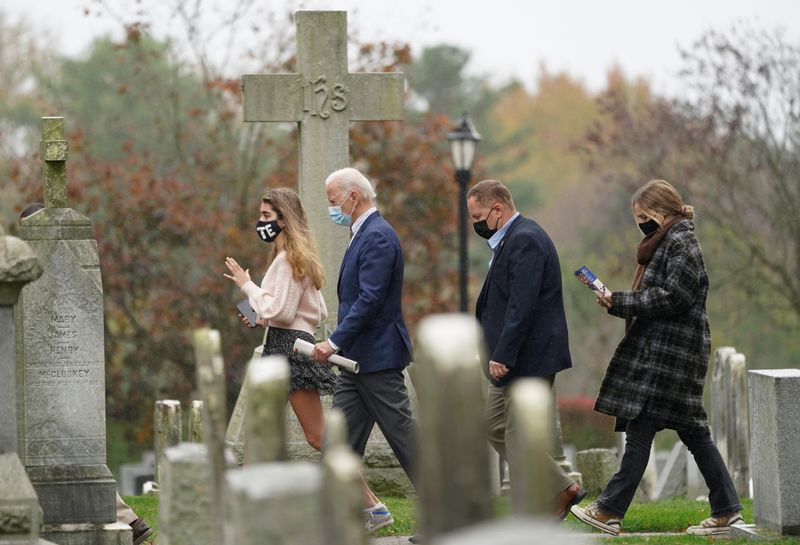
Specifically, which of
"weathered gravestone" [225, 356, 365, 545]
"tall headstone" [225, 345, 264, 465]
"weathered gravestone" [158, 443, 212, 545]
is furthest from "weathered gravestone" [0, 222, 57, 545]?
"tall headstone" [225, 345, 264, 465]

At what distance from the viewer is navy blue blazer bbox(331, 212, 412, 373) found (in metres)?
8.66

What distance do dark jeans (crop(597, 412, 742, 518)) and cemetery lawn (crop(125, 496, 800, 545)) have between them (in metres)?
0.23

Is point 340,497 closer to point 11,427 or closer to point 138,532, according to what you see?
point 11,427

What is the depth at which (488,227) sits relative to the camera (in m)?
8.88

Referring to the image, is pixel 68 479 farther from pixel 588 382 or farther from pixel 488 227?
pixel 588 382

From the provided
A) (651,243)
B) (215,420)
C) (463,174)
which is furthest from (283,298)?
(463,174)

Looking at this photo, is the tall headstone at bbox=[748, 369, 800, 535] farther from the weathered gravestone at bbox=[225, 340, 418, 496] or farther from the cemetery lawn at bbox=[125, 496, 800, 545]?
the weathered gravestone at bbox=[225, 340, 418, 496]

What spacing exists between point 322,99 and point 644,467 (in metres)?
4.52

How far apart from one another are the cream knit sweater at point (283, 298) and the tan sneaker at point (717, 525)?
2.49 meters

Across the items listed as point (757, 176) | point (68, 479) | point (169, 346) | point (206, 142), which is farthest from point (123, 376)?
point (68, 479)

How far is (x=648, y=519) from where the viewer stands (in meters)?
9.72

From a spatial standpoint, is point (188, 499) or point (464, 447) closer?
point (464, 447)

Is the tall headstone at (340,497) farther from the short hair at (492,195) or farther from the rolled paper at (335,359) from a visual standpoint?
the short hair at (492,195)

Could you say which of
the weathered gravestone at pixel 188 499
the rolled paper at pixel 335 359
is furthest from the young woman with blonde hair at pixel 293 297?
the weathered gravestone at pixel 188 499
